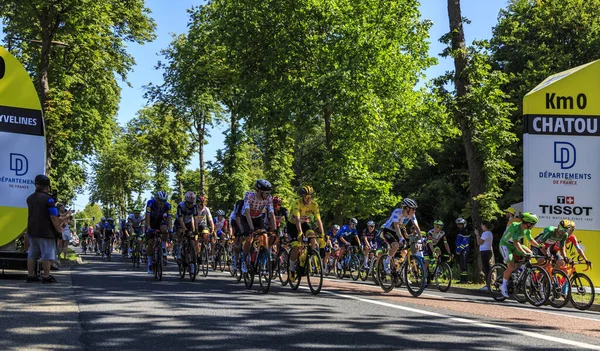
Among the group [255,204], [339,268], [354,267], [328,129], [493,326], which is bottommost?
[339,268]

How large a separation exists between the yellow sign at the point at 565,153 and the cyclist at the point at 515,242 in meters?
3.83

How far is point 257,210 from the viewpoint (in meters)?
14.4

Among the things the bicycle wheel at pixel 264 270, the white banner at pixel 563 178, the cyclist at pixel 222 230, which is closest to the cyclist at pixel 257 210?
the bicycle wheel at pixel 264 270

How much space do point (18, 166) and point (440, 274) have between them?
392 inches

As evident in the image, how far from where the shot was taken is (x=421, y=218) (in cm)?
4622

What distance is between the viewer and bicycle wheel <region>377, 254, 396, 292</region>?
1490 centimetres

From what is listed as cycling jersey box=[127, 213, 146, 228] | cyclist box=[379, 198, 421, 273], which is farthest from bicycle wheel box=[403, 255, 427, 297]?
cycling jersey box=[127, 213, 146, 228]

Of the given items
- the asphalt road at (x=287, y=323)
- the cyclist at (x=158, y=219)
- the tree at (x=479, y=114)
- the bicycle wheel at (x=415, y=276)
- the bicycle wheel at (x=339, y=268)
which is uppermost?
the tree at (x=479, y=114)

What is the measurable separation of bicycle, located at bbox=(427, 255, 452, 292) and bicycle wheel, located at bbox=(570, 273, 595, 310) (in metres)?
3.18

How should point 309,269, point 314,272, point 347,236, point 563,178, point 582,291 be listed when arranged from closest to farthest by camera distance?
point 314,272 → point 309,269 → point 582,291 → point 563,178 → point 347,236

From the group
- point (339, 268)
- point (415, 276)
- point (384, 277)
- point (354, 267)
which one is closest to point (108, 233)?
point (339, 268)

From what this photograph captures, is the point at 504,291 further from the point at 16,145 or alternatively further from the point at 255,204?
the point at 16,145

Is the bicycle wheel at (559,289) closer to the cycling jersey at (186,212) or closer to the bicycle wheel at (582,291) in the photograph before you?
the bicycle wheel at (582,291)

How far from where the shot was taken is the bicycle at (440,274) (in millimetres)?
17625
